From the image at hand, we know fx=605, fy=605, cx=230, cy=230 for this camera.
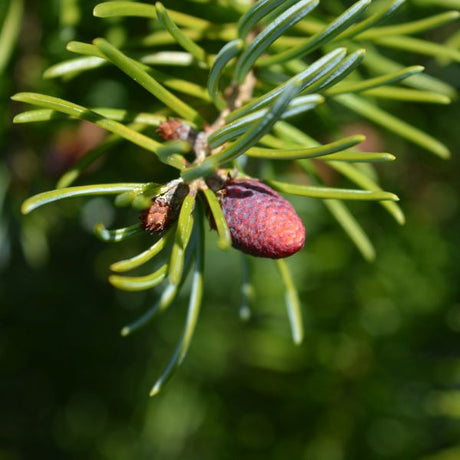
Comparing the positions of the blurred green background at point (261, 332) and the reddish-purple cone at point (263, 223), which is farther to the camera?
the blurred green background at point (261, 332)

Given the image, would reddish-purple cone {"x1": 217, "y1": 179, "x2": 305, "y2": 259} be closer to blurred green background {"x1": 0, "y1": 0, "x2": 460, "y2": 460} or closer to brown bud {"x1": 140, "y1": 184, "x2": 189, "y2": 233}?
brown bud {"x1": 140, "y1": 184, "x2": 189, "y2": 233}

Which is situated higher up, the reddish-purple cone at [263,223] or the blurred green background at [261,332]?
the reddish-purple cone at [263,223]

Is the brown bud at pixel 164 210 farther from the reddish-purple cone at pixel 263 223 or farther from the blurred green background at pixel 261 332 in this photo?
the blurred green background at pixel 261 332

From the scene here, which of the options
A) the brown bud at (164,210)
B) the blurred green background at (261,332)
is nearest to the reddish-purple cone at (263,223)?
the brown bud at (164,210)

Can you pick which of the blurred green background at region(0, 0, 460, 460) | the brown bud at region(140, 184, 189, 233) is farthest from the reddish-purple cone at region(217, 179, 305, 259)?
the blurred green background at region(0, 0, 460, 460)

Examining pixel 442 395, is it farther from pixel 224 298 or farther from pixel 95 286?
pixel 95 286
